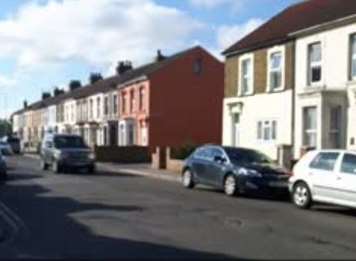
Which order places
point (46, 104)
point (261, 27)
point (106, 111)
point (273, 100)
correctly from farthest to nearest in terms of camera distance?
1. point (46, 104)
2. point (106, 111)
3. point (261, 27)
4. point (273, 100)

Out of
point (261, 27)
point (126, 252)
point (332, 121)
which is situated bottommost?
point (126, 252)

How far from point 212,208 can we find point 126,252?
315 inches

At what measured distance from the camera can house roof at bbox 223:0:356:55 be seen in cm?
3394

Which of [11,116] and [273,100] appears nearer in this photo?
[273,100]

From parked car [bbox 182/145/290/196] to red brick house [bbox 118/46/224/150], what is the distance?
33218mm

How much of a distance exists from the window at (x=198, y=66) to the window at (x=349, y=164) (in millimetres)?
43492

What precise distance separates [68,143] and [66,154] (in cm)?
182

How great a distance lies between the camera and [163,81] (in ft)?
206

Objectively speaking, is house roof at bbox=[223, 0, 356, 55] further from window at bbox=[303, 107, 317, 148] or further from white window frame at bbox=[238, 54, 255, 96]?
window at bbox=[303, 107, 317, 148]

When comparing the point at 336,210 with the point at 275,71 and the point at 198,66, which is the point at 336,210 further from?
the point at 198,66

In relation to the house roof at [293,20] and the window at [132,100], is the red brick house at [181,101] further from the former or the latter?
the house roof at [293,20]

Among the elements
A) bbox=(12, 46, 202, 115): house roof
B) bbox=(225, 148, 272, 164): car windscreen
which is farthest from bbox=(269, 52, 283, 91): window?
bbox=(12, 46, 202, 115): house roof

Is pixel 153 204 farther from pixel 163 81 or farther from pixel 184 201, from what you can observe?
pixel 163 81

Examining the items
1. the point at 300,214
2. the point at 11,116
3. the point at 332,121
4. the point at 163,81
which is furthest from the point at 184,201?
the point at 11,116
